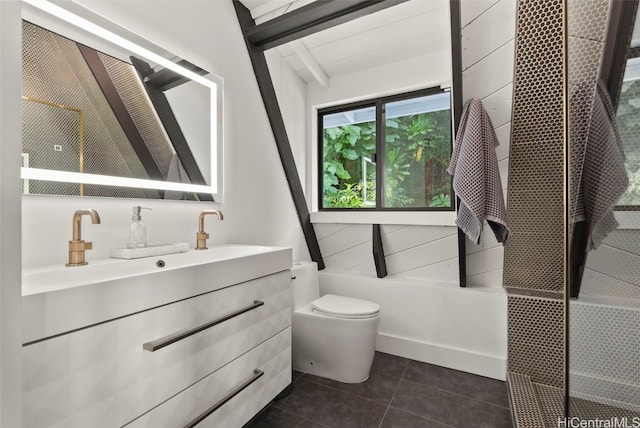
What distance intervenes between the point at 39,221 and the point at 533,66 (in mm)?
2332

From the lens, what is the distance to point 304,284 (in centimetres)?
220

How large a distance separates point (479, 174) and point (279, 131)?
4.52 ft

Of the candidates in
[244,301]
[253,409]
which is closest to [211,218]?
[244,301]

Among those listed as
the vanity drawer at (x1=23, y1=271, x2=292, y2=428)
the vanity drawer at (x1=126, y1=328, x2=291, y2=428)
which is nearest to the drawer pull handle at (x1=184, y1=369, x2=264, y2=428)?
the vanity drawer at (x1=126, y1=328, x2=291, y2=428)

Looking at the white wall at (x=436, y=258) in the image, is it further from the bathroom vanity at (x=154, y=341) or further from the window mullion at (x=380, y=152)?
the bathroom vanity at (x=154, y=341)

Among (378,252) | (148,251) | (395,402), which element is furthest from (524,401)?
(148,251)

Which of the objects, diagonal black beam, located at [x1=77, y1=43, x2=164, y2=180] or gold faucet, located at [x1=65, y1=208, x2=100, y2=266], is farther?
diagonal black beam, located at [x1=77, y1=43, x2=164, y2=180]

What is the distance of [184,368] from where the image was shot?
3.43ft

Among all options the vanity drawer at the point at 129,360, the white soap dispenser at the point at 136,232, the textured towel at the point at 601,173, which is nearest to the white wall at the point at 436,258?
the textured towel at the point at 601,173

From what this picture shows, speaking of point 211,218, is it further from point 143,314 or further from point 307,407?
point 307,407

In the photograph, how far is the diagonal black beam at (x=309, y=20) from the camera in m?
1.66

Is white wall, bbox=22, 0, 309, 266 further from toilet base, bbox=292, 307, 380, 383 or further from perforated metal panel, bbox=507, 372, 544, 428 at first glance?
perforated metal panel, bbox=507, 372, 544, 428

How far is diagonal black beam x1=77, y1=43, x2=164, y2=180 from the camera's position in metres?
1.26

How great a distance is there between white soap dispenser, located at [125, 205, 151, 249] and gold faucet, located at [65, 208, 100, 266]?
19 cm
